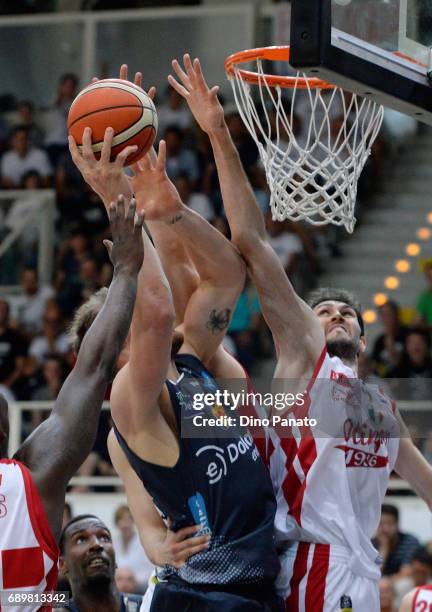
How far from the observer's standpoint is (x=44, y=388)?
10.7 metres

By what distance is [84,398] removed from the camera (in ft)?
11.1

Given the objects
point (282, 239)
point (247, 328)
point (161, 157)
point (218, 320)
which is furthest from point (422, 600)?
point (282, 239)

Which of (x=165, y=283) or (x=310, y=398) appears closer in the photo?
(x=165, y=283)

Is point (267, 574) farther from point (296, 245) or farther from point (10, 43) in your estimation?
point (10, 43)

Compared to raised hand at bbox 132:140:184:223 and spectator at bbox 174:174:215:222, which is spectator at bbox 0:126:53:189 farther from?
raised hand at bbox 132:140:184:223

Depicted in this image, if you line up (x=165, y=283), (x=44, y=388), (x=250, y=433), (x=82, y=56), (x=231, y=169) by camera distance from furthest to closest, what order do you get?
(x=82, y=56), (x=44, y=388), (x=231, y=169), (x=250, y=433), (x=165, y=283)

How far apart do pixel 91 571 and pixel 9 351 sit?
20.1ft

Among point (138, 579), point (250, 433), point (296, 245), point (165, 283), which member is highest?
point (165, 283)

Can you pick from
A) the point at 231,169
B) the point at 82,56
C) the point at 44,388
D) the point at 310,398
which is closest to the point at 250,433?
the point at 310,398

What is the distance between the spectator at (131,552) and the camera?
8.53 m

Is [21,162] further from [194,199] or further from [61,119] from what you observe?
[194,199]

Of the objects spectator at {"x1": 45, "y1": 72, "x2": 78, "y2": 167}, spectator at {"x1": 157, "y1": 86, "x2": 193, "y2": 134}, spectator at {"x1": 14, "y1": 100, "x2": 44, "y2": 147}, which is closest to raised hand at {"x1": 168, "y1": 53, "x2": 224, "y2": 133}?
spectator at {"x1": 157, "y1": 86, "x2": 193, "y2": 134}

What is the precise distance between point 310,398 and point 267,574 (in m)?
0.69

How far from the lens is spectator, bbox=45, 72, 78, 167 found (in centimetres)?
1312
